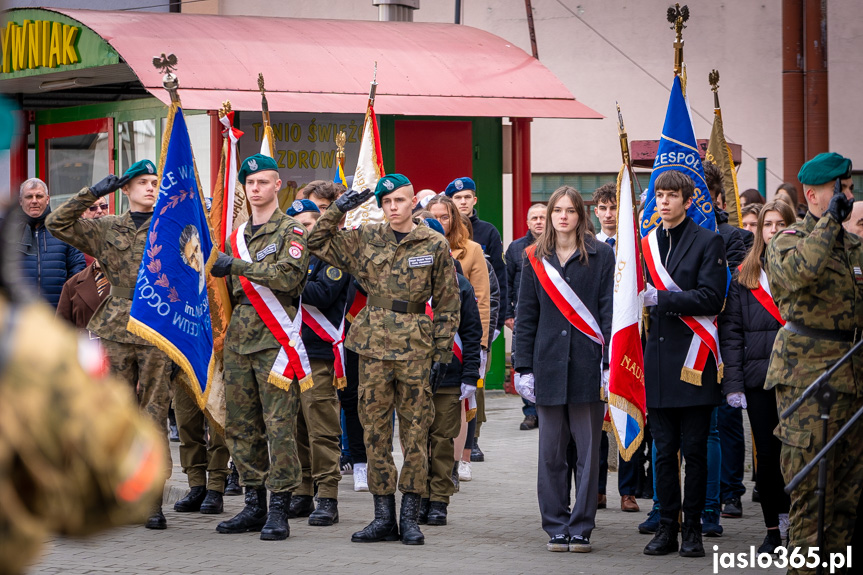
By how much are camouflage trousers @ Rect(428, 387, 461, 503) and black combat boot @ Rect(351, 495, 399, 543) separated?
0.57 m

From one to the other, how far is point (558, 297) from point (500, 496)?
2272 mm

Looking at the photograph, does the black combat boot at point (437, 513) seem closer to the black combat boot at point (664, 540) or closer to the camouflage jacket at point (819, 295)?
the black combat boot at point (664, 540)

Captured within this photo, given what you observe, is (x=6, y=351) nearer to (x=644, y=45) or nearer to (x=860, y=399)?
(x=860, y=399)

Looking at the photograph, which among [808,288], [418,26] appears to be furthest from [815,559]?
[418,26]

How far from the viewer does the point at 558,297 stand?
659cm

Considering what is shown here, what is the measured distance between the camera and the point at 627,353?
6383 mm

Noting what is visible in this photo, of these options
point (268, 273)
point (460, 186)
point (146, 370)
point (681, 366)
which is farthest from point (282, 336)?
point (460, 186)

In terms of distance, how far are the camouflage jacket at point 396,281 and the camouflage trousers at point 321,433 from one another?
2.73ft

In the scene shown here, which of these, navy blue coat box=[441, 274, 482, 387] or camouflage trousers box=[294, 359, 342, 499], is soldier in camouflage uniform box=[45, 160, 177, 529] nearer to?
camouflage trousers box=[294, 359, 342, 499]

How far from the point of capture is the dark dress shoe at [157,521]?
712 cm

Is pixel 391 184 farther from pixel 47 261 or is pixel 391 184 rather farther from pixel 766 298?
pixel 47 261

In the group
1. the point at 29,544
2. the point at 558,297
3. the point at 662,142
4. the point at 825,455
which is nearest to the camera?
the point at 29,544

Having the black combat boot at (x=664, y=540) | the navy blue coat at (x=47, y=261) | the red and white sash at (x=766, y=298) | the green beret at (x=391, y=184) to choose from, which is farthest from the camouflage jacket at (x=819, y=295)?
the navy blue coat at (x=47, y=261)

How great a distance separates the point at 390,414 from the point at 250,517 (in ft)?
3.74
